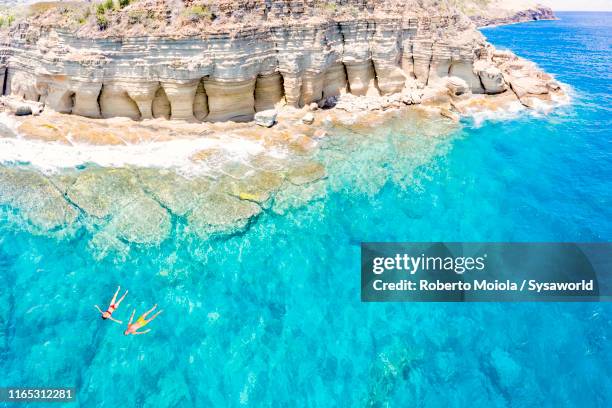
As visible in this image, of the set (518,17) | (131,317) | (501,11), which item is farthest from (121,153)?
(518,17)

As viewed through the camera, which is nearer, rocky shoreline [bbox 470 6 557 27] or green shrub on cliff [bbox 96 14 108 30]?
green shrub on cliff [bbox 96 14 108 30]

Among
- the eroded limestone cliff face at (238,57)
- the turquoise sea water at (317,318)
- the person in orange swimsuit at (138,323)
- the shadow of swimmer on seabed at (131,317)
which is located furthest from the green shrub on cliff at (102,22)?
the person in orange swimsuit at (138,323)

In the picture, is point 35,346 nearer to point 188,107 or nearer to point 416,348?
point 416,348

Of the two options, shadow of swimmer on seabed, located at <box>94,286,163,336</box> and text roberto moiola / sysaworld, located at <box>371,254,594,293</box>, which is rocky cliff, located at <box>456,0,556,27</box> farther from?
shadow of swimmer on seabed, located at <box>94,286,163,336</box>

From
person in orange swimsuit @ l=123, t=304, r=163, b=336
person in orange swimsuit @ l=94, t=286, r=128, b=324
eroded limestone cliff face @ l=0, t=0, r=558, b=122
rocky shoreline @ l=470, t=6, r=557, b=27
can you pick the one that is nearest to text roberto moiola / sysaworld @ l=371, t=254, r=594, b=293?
person in orange swimsuit @ l=123, t=304, r=163, b=336

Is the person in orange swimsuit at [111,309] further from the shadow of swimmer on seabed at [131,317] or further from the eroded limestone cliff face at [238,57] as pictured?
the eroded limestone cliff face at [238,57]

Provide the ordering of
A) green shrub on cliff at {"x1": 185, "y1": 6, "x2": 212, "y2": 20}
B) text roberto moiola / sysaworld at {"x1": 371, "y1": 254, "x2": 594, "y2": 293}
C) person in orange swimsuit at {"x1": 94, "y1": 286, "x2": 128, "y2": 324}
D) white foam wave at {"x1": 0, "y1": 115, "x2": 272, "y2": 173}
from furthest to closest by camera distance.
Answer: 1. green shrub on cliff at {"x1": 185, "y1": 6, "x2": 212, "y2": 20}
2. white foam wave at {"x1": 0, "y1": 115, "x2": 272, "y2": 173}
3. text roberto moiola / sysaworld at {"x1": 371, "y1": 254, "x2": 594, "y2": 293}
4. person in orange swimsuit at {"x1": 94, "y1": 286, "x2": 128, "y2": 324}
